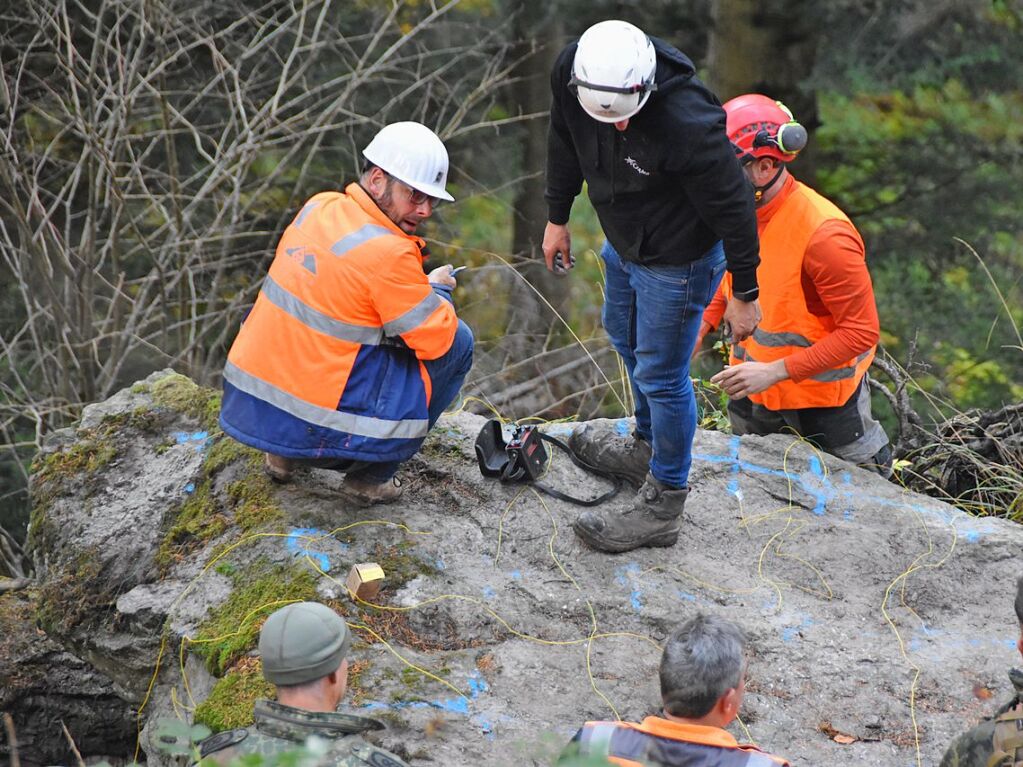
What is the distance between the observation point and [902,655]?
13.3 ft

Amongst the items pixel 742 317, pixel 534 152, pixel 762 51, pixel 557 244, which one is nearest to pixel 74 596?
pixel 557 244

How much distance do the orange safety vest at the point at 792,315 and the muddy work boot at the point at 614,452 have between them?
0.69 meters

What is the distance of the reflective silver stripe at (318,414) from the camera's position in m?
4.08

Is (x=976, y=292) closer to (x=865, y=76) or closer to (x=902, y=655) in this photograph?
(x=865, y=76)

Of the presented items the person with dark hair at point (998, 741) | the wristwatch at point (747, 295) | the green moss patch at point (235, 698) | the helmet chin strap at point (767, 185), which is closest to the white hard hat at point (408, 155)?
the wristwatch at point (747, 295)

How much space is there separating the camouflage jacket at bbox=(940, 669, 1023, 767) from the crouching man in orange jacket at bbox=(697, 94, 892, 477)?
6.19 ft

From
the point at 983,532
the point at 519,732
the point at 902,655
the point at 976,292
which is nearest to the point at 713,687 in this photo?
the point at 519,732

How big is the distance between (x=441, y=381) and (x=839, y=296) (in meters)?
1.63

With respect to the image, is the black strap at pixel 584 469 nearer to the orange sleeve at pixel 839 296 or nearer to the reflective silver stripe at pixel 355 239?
the orange sleeve at pixel 839 296

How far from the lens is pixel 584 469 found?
4.96m

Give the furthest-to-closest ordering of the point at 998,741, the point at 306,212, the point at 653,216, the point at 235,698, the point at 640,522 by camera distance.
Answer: the point at 640,522
the point at 306,212
the point at 653,216
the point at 235,698
the point at 998,741

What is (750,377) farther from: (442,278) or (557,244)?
(442,278)

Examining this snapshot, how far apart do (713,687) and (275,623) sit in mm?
1056

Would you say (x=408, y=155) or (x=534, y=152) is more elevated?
(x=408, y=155)
